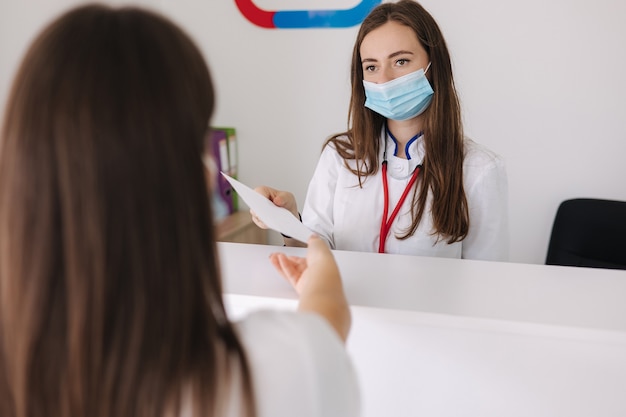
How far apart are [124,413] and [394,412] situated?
2.12 ft

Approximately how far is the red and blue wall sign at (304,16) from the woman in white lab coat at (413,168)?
116cm

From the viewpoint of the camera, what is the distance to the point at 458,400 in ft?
3.27

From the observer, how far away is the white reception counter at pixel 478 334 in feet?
2.89

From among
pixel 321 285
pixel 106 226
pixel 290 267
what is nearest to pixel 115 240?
pixel 106 226

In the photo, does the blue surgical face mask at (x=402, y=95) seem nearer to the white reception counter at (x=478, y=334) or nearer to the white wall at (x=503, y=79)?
the white reception counter at (x=478, y=334)

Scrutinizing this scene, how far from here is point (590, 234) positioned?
93.3 inches

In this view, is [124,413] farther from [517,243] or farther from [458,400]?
[517,243]

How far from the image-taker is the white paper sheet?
1095 millimetres

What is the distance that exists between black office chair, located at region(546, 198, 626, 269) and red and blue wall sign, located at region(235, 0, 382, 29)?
4.37 ft

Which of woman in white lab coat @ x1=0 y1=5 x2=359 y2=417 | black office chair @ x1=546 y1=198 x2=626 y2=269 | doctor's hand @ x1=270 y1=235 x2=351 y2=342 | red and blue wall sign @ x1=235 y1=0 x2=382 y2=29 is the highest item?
red and blue wall sign @ x1=235 y1=0 x2=382 y2=29

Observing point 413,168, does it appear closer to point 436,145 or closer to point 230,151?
point 436,145

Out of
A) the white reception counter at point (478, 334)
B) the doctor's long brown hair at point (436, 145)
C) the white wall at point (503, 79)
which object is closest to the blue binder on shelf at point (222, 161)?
the white wall at point (503, 79)

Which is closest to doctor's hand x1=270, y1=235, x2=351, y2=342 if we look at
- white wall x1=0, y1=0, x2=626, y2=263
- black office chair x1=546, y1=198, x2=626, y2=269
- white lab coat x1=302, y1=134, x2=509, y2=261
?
white lab coat x1=302, y1=134, x2=509, y2=261

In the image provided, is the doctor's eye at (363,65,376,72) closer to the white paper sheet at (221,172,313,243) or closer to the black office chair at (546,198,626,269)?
the white paper sheet at (221,172,313,243)
